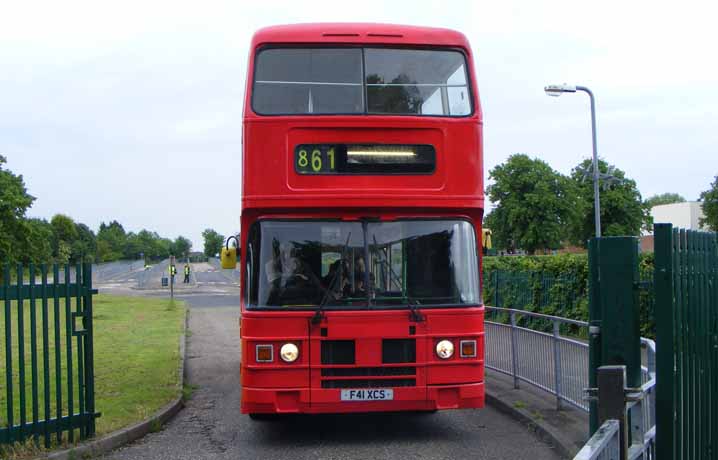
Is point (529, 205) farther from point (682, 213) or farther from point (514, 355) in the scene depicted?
point (514, 355)

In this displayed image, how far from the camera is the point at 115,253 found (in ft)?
546

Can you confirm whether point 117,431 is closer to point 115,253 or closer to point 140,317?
point 140,317

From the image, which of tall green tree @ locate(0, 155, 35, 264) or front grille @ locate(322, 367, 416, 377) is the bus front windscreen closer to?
front grille @ locate(322, 367, 416, 377)

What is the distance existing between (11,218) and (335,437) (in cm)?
3584

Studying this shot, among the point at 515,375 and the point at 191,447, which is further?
the point at 515,375

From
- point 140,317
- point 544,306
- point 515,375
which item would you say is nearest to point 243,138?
point 515,375

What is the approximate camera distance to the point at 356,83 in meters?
8.79

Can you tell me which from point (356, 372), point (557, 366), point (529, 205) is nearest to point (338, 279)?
point (356, 372)

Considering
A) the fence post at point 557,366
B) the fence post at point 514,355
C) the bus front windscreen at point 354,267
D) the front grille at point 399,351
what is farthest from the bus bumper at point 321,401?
the fence post at point 514,355

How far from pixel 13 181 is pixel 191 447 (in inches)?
1505

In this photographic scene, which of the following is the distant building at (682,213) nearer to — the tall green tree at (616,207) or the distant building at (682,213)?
the distant building at (682,213)

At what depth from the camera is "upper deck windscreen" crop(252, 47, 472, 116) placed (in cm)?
868

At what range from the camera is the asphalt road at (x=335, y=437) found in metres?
8.20

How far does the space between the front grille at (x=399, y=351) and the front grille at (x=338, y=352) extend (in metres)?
0.34
